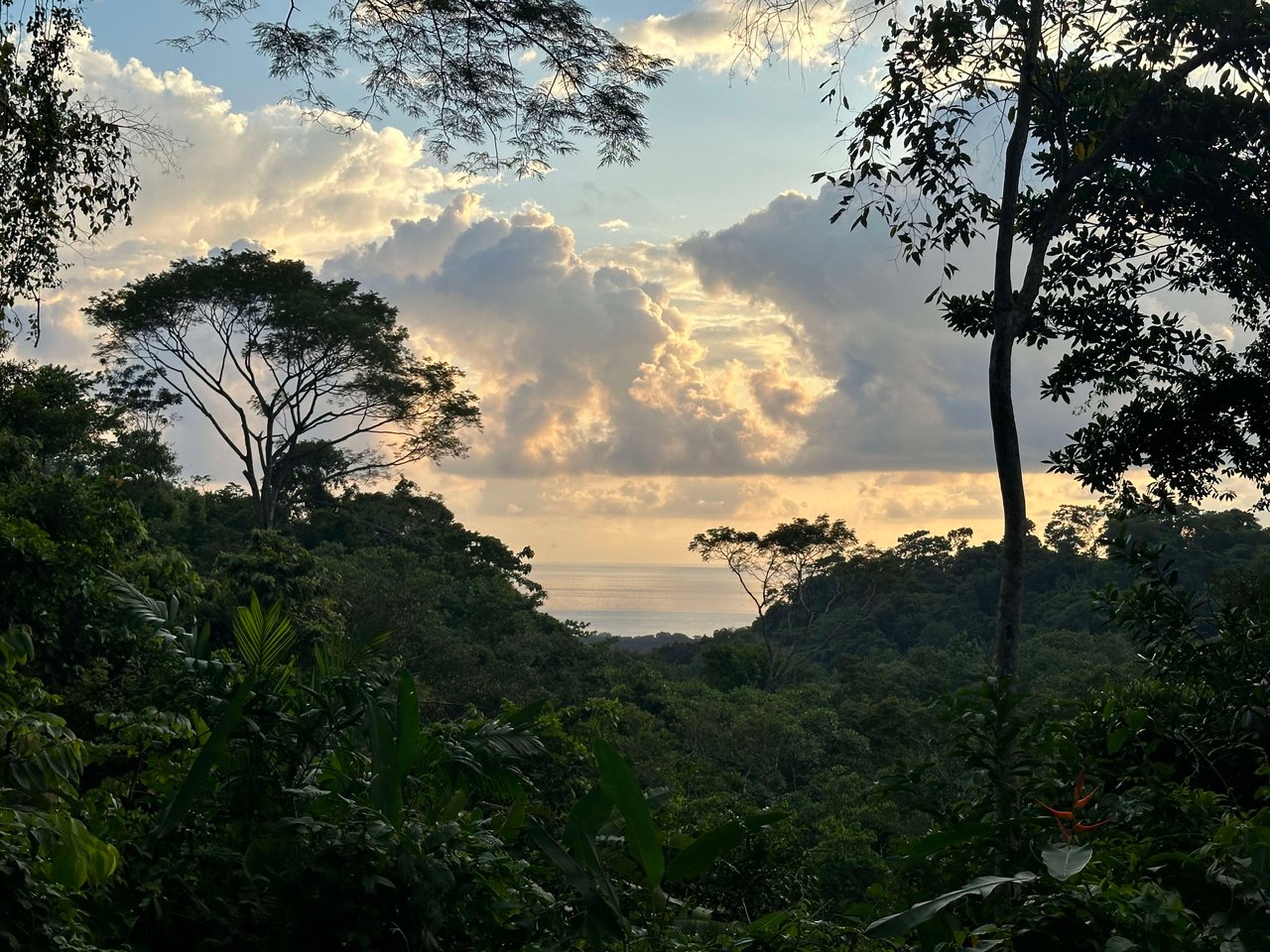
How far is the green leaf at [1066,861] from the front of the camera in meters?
1.55

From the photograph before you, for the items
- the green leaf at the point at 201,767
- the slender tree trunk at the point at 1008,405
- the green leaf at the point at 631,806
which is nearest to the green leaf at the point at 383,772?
the green leaf at the point at 201,767

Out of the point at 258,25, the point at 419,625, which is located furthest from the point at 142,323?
the point at 258,25

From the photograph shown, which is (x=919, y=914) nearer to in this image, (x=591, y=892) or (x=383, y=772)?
(x=591, y=892)

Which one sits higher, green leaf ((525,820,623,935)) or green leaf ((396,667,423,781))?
green leaf ((396,667,423,781))

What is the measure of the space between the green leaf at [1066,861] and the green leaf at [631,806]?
81 cm

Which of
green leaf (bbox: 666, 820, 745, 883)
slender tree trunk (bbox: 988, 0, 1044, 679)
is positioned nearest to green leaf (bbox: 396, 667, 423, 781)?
green leaf (bbox: 666, 820, 745, 883)

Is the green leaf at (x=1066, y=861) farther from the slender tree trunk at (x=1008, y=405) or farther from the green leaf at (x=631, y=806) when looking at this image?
the slender tree trunk at (x=1008, y=405)

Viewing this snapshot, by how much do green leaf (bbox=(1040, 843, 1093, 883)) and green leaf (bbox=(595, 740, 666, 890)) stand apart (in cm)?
81

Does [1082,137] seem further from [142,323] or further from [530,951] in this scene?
[142,323]

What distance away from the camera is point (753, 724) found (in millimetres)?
20953

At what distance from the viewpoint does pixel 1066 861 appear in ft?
5.23

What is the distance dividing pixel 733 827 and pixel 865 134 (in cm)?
439

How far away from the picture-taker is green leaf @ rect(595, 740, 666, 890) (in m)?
2.14

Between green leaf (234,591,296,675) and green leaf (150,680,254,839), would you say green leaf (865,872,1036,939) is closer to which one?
green leaf (150,680,254,839)
